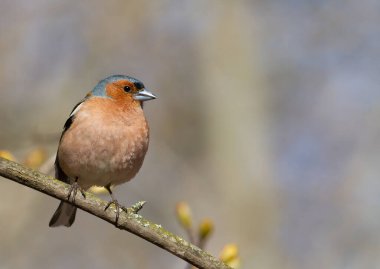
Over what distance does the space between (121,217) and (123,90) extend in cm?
260

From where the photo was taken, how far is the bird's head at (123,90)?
739 cm

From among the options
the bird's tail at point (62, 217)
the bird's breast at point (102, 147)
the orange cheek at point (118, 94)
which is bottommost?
the bird's tail at point (62, 217)

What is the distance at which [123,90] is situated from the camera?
295 inches

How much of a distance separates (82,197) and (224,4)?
39.4ft

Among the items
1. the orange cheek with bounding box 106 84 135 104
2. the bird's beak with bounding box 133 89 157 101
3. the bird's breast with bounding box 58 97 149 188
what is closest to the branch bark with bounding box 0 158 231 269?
the bird's breast with bounding box 58 97 149 188

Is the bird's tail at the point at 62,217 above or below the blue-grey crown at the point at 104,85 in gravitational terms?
below

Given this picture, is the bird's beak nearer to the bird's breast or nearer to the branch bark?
the bird's breast

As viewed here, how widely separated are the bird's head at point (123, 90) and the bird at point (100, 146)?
8.2 inches

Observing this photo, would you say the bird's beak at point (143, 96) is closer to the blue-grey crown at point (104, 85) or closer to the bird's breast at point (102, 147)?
the blue-grey crown at point (104, 85)

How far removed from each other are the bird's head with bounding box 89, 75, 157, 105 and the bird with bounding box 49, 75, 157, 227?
0.69 feet

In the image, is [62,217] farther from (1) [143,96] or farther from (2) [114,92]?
(1) [143,96]

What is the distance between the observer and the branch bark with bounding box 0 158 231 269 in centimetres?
488

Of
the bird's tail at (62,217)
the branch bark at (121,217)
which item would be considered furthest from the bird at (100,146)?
the branch bark at (121,217)

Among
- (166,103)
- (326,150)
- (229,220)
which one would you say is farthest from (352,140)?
(166,103)
